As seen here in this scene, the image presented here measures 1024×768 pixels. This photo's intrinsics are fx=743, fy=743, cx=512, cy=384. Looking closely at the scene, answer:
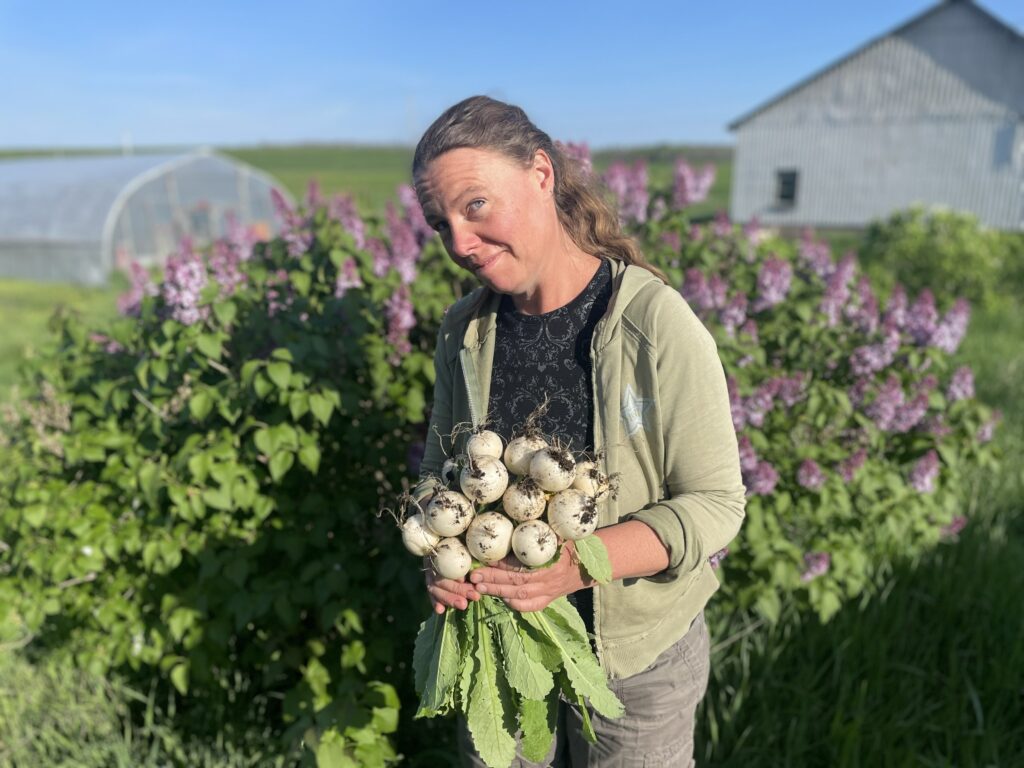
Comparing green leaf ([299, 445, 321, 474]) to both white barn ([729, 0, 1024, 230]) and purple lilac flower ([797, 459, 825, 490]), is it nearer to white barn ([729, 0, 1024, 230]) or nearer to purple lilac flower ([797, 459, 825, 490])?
purple lilac flower ([797, 459, 825, 490])

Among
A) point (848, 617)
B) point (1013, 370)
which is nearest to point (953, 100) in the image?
point (1013, 370)

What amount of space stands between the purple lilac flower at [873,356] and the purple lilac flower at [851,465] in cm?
33

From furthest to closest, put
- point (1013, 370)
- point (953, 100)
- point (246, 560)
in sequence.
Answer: point (953, 100), point (1013, 370), point (246, 560)

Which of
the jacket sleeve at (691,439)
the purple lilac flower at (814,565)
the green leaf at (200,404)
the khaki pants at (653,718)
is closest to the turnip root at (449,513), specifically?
the jacket sleeve at (691,439)

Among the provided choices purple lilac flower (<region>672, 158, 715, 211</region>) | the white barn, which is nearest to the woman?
purple lilac flower (<region>672, 158, 715, 211</region>)

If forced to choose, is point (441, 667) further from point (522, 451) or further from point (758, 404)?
point (758, 404)

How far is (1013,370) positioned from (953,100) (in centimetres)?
1897

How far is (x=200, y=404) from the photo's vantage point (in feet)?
7.50

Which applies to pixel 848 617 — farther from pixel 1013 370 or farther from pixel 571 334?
pixel 1013 370

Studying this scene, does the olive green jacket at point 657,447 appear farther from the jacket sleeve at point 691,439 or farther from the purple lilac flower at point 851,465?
the purple lilac flower at point 851,465

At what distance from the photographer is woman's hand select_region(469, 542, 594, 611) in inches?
50.8

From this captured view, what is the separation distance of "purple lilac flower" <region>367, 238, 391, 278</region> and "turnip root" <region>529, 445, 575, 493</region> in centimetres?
191

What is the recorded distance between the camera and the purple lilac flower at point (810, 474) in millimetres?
2686

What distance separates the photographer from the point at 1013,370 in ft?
20.3
